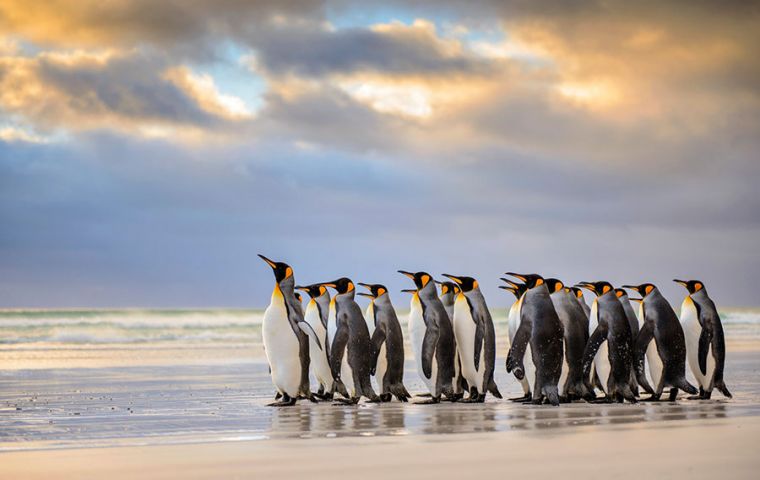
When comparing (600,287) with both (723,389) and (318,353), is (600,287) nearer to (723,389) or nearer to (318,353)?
(723,389)

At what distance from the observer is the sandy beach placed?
5.73 metres

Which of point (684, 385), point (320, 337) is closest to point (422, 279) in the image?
point (320, 337)

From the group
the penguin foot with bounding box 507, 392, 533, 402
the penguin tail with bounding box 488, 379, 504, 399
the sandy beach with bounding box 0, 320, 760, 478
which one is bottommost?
the sandy beach with bounding box 0, 320, 760, 478

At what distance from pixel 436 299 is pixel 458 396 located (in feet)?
3.89

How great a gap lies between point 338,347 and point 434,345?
3.47 ft

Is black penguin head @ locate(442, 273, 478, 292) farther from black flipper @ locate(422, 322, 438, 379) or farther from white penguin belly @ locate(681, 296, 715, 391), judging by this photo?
white penguin belly @ locate(681, 296, 715, 391)

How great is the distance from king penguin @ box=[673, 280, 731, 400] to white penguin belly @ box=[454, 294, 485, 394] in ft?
7.74

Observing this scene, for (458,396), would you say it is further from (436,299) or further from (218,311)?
(218,311)

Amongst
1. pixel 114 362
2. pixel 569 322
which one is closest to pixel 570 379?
pixel 569 322

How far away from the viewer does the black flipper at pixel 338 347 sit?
11.1 m

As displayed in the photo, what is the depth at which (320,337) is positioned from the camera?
12.0 m

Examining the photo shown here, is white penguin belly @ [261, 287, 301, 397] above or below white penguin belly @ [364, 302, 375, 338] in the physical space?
below

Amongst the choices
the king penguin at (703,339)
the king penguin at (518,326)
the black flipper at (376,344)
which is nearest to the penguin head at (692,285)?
the king penguin at (703,339)

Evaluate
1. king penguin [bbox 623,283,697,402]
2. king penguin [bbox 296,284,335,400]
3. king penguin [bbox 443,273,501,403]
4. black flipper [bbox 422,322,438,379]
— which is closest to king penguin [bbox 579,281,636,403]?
king penguin [bbox 623,283,697,402]
